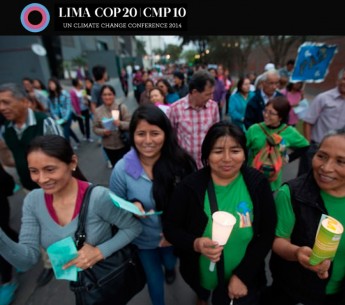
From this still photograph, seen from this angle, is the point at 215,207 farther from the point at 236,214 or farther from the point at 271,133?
the point at 271,133

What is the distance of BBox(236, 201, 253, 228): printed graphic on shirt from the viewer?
1.43 metres

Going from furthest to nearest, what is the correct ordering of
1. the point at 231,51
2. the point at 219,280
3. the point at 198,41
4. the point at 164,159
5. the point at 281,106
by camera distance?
the point at 198,41 → the point at 231,51 → the point at 281,106 → the point at 164,159 → the point at 219,280

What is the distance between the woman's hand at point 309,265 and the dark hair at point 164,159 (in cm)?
95

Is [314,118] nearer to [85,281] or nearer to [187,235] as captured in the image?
[187,235]

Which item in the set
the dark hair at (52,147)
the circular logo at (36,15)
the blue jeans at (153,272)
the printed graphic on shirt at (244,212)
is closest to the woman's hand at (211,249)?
the printed graphic on shirt at (244,212)

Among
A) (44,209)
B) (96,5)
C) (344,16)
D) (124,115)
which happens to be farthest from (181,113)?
(344,16)

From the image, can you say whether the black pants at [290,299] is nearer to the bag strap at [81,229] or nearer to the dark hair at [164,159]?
the dark hair at [164,159]

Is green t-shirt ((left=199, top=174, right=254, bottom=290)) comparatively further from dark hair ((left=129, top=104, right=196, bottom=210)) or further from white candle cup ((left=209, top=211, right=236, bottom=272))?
dark hair ((left=129, top=104, right=196, bottom=210))

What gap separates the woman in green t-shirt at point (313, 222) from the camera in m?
1.26

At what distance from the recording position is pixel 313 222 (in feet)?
4.41

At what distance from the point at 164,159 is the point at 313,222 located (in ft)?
3.63

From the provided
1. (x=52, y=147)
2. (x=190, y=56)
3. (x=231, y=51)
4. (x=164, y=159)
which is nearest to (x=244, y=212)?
(x=164, y=159)

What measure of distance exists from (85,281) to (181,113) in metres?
2.23

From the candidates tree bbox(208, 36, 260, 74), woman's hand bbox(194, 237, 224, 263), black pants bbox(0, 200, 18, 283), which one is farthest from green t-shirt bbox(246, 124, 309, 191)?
tree bbox(208, 36, 260, 74)
